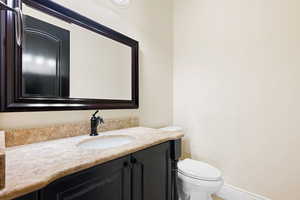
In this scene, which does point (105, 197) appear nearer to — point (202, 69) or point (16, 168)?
point (16, 168)

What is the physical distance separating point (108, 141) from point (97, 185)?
502 millimetres

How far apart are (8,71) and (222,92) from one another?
1.80 metres

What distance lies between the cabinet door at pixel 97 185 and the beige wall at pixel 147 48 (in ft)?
1.83

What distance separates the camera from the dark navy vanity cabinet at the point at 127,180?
0.63m

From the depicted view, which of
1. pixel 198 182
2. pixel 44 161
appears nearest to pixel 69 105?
pixel 44 161

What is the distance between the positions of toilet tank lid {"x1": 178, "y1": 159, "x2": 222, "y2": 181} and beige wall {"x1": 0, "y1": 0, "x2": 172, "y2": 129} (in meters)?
0.59

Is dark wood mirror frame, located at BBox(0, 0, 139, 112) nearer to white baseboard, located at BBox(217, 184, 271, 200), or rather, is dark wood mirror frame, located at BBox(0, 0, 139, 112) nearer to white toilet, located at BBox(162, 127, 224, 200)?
white toilet, located at BBox(162, 127, 224, 200)

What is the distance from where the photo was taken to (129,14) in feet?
5.30

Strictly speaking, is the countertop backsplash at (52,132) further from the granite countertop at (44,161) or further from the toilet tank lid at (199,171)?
the toilet tank lid at (199,171)

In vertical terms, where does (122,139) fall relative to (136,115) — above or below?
below

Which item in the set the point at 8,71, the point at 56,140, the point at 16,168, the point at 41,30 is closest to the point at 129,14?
the point at 41,30

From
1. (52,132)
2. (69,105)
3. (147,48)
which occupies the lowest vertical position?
(52,132)

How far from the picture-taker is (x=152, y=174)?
104cm

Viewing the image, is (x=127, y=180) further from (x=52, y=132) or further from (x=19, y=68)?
(x=19, y=68)
